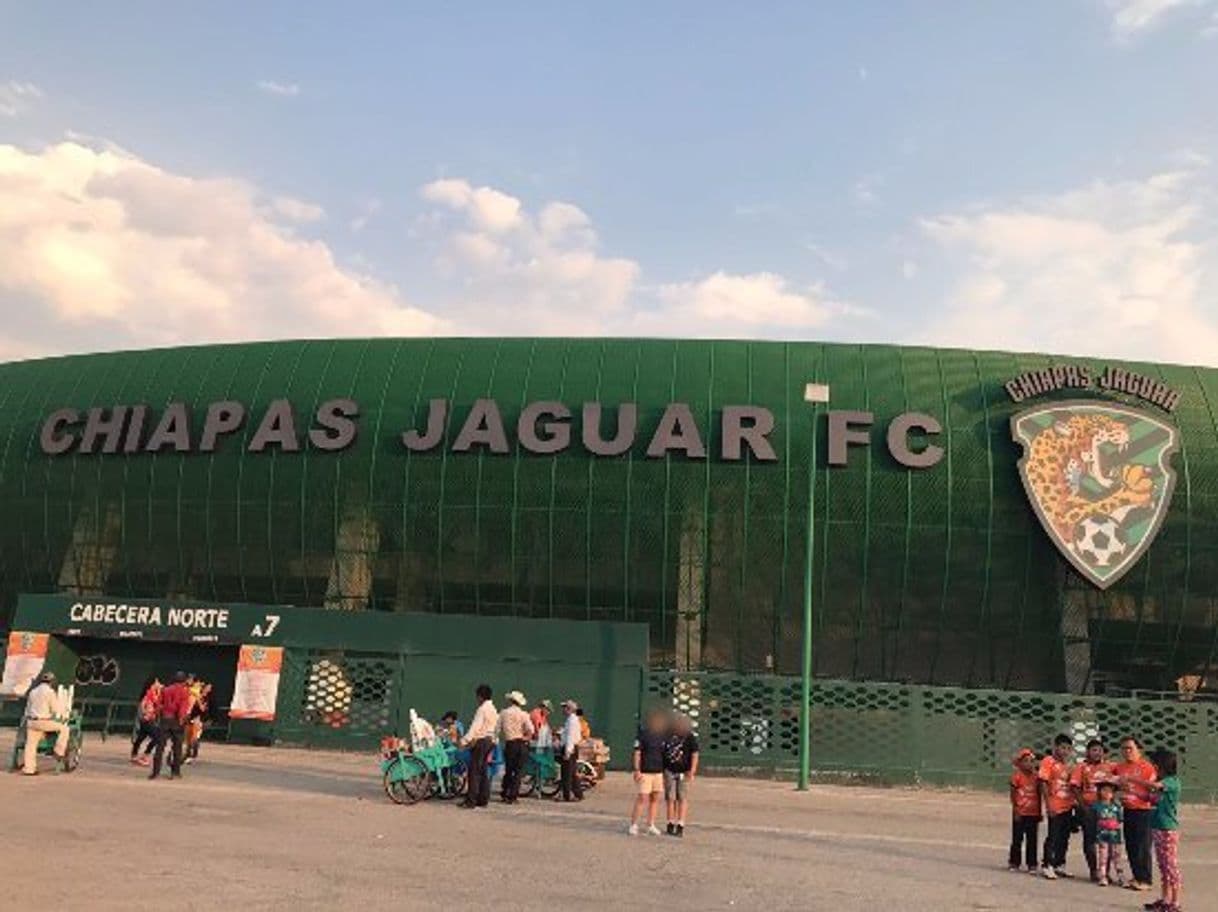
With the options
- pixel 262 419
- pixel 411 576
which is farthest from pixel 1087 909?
pixel 262 419

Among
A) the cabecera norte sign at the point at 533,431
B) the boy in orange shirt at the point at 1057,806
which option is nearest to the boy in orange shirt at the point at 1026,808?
the boy in orange shirt at the point at 1057,806

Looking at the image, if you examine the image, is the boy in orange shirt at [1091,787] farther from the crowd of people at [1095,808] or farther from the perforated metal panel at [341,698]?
the perforated metal panel at [341,698]

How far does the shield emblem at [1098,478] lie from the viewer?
28.0m

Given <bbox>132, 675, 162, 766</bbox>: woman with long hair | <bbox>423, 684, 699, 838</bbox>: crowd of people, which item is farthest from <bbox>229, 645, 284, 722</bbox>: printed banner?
<bbox>423, 684, 699, 838</bbox>: crowd of people

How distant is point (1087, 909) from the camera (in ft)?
33.0

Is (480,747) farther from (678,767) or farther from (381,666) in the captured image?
(381,666)

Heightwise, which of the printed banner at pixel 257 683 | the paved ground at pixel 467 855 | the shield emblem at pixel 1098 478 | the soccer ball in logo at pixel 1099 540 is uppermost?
the shield emblem at pixel 1098 478

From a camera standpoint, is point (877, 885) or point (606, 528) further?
point (606, 528)

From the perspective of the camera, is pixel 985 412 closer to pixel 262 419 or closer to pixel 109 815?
pixel 262 419

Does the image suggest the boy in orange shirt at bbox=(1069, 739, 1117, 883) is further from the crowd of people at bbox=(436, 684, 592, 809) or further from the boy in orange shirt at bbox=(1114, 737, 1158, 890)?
the crowd of people at bbox=(436, 684, 592, 809)

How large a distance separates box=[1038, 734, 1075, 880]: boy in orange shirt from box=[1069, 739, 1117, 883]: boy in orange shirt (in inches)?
5.1

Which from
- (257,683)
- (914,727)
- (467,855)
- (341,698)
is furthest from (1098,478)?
(467,855)

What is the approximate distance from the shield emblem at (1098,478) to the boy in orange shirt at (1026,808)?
17.2 m

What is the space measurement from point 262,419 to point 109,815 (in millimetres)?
20029
